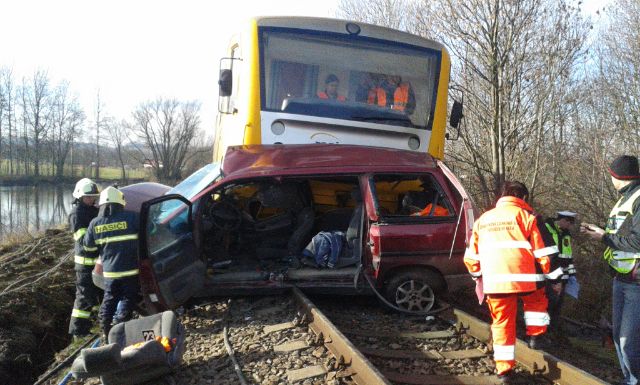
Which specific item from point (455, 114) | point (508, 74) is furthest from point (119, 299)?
point (508, 74)

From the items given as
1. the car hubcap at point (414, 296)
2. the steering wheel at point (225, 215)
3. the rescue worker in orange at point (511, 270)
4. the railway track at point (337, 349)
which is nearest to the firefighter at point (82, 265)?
the railway track at point (337, 349)

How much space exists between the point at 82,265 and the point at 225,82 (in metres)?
3.34

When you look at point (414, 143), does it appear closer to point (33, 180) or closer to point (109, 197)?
point (109, 197)

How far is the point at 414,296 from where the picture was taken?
19.3 ft

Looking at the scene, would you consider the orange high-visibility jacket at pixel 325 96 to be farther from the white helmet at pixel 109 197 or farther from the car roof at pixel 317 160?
the white helmet at pixel 109 197

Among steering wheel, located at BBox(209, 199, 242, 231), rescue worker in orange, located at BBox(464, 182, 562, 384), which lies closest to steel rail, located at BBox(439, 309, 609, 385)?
rescue worker in orange, located at BBox(464, 182, 562, 384)

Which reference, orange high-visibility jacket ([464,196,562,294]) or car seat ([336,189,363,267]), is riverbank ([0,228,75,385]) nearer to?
car seat ([336,189,363,267])

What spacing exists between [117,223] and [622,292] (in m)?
4.79

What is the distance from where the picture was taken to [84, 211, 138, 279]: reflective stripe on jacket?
5.32m

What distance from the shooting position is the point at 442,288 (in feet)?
19.3

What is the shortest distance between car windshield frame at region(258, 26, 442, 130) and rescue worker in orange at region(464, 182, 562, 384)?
3.52 m

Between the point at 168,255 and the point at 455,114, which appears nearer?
the point at 168,255

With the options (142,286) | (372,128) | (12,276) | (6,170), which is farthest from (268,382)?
(6,170)

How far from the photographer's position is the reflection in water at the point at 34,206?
23.1 metres
